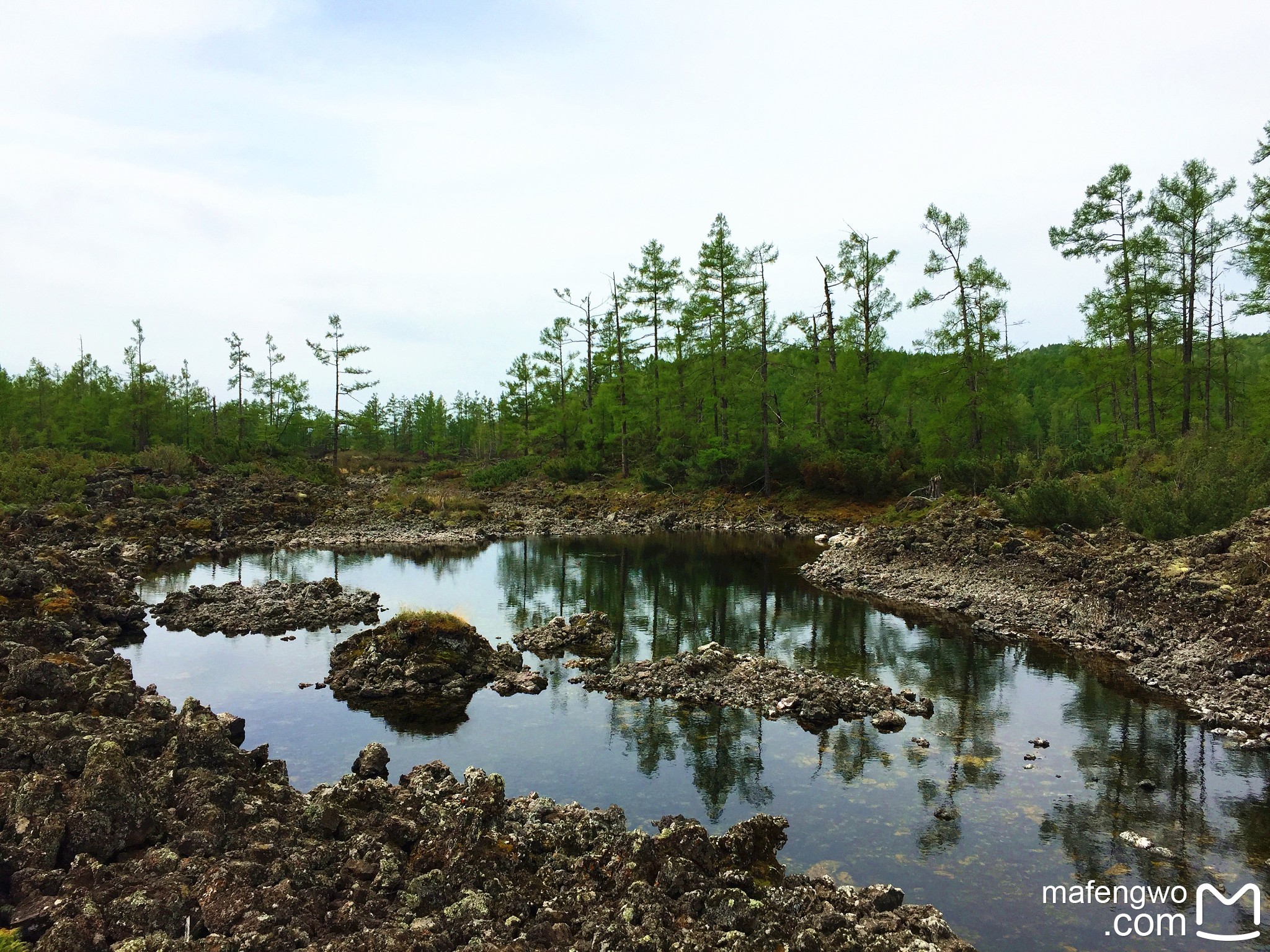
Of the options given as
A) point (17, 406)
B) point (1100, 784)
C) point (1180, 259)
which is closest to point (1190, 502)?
point (1100, 784)

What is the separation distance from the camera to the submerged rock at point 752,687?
43.7ft

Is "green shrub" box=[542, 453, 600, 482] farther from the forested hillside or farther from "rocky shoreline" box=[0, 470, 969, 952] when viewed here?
"rocky shoreline" box=[0, 470, 969, 952]

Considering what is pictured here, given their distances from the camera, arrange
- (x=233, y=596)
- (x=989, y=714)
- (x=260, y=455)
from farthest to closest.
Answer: (x=260, y=455)
(x=233, y=596)
(x=989, y=714)

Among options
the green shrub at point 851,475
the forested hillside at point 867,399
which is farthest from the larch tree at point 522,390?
the green shrub at point 851,475

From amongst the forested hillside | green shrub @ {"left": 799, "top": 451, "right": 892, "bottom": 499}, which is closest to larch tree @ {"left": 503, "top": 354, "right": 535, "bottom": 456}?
the forested hillside

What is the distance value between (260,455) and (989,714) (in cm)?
6559

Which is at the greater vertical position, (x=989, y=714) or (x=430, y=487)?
(x=430, y=487)

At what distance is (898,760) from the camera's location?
1121 cm

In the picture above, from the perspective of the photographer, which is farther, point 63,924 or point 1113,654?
point 1113,654

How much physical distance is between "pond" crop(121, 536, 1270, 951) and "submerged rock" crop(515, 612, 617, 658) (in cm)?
54

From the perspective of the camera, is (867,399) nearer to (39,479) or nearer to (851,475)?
(851,475)

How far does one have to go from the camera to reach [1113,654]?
16.0 meters

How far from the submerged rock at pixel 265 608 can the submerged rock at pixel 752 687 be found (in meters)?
Answer: 8.54

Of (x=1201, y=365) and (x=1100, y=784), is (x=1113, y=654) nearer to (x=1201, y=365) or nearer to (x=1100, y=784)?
(x=1100, y=784)
